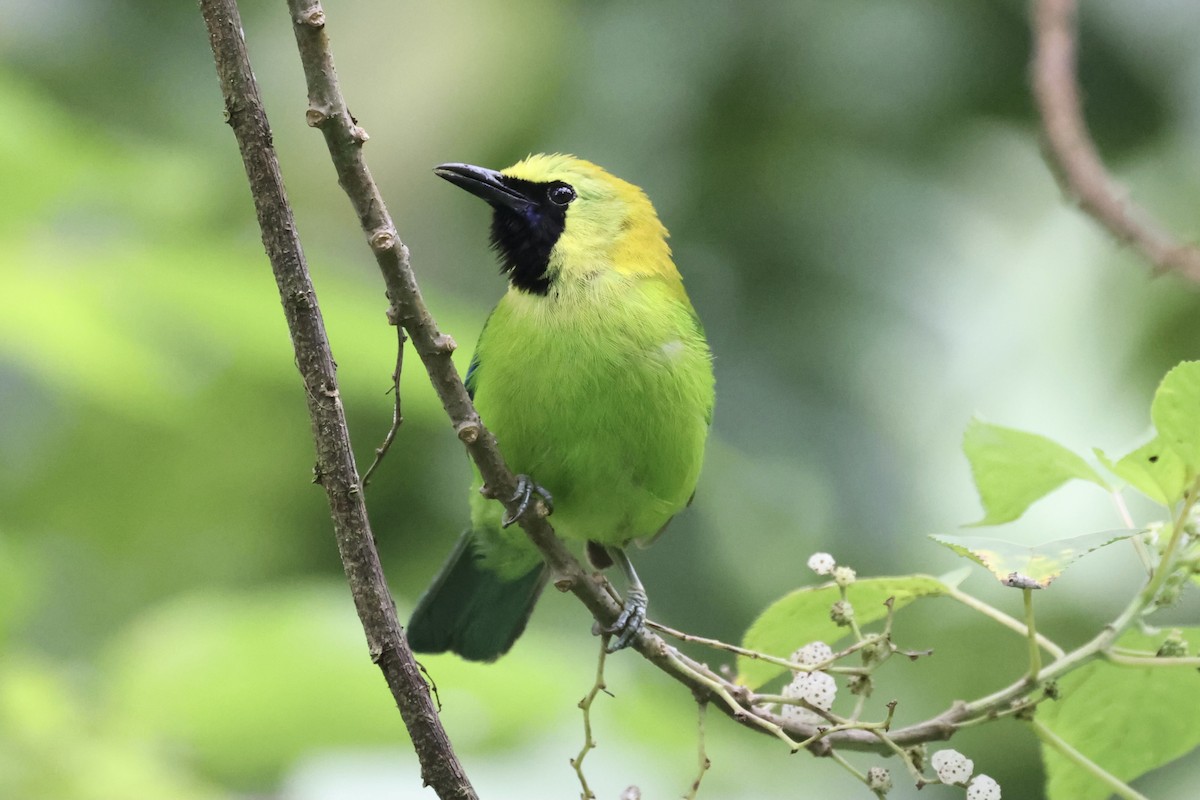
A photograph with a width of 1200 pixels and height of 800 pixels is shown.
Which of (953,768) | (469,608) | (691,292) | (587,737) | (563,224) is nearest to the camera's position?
(953,768)

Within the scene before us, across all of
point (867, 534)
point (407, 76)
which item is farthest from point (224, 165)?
point (867, 534)

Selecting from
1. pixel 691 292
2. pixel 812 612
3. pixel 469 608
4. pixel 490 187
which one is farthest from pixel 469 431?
pixel 691 292

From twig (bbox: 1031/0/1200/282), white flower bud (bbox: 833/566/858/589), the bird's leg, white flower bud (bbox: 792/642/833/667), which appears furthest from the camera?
twig (bbox: 1031/0/1200/282)

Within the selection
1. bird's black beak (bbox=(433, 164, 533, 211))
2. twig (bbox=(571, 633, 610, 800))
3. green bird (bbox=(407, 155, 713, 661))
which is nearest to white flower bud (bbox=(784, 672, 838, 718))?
twig (bbox=(571, 633, 610, 800))

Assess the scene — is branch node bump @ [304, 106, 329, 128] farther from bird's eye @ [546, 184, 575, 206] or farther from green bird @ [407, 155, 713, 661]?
bird's eye @ [546, 184, 575, 206]

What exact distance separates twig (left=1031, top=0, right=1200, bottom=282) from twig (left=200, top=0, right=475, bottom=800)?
1425 mm

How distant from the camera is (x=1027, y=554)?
5.95 feet

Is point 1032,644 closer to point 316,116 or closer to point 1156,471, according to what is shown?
point 1156,471

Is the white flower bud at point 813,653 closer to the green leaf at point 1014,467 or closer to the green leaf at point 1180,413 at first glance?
the green leaf at point 1014,467

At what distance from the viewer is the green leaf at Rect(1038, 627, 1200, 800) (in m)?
2.05

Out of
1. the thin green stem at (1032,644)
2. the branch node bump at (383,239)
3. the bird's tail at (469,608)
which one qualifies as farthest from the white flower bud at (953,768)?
the bird's tail at (469,608)

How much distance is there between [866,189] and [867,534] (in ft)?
4.38

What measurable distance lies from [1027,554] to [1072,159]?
114cm

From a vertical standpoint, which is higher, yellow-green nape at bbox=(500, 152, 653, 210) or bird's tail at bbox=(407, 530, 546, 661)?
yellow-green nape at bbox=(500, 152, 653, 210)
